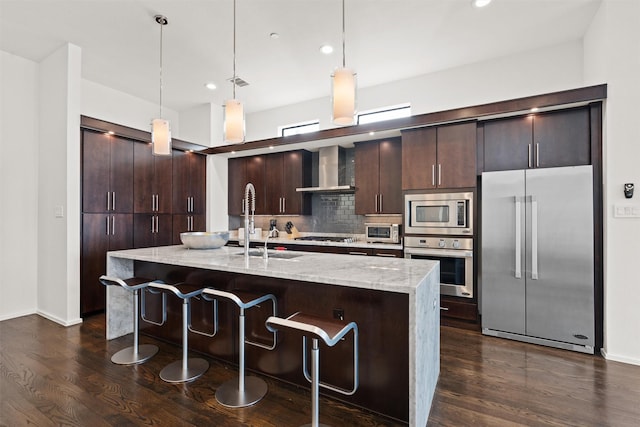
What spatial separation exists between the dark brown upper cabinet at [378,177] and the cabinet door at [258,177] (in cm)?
171

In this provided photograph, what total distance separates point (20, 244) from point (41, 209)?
1.56 ft

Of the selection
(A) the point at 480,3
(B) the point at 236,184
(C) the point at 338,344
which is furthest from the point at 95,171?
(A) the point at 480,3

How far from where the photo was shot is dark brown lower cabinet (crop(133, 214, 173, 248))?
4.34 metres

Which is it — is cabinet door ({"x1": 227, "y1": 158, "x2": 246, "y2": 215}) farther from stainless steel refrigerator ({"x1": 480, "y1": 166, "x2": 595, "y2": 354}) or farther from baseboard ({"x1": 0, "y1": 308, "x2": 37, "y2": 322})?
stainless steel refrigerator ({"x1": 480, "y1": 166, "x2": 595, "y2": 354})

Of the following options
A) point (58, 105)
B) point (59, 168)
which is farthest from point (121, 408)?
point (58, 105)

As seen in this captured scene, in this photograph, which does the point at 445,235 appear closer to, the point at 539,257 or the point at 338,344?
the point at 539,257

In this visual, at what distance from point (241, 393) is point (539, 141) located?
3511 mm

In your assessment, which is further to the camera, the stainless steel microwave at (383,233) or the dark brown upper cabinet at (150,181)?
the dark brown upper cabinet at (150,181)

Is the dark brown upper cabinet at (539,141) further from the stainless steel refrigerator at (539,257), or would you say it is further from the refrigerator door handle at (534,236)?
the refrigerator door handle at (534,236)

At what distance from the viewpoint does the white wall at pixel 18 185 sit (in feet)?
12.0

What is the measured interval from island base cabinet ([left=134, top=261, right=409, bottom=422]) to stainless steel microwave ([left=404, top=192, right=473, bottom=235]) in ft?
6.60

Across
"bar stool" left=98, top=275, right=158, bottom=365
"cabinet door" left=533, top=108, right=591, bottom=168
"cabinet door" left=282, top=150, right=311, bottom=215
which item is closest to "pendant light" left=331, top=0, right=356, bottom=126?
"bar stool" left=98, top=275, right=158, bottom=365

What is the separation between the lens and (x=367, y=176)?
435cm

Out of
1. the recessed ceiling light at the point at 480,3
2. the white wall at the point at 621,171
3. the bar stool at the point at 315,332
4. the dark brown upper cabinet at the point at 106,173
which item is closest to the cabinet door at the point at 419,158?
the recessed ceiling light at the point at 480,3
